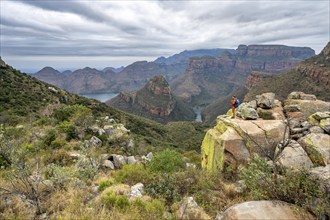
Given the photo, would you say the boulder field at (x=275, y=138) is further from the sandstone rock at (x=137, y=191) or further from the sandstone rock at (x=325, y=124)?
the sandstone rock at (x=137, y=191)

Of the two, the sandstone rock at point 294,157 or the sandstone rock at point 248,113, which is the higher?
Answer: the sandstone rock at point 248,113

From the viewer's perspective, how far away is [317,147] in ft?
30.3

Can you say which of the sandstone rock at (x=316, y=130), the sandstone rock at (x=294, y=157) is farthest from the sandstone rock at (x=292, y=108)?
the sandstone rock at (x=294, y=157)

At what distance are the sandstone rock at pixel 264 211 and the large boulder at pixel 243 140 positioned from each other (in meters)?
4.99

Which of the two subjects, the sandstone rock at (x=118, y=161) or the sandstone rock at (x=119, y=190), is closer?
the sandstone rock at (x=119, y=190)

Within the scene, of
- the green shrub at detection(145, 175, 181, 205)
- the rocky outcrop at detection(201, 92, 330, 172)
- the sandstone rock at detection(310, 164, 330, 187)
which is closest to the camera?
the sandstone rock at detection(310, 164, 330, 187)

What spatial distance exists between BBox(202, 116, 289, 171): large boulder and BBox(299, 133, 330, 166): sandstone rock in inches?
38.4

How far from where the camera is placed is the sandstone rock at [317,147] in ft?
28.6

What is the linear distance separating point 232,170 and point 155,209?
5.24 meters

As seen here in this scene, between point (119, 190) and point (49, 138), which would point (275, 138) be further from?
point (49, 138)

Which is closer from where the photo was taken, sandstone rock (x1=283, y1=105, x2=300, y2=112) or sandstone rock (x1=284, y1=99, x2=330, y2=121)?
sandstone rock (x1=284, y1=99, x2=330, y2=121)

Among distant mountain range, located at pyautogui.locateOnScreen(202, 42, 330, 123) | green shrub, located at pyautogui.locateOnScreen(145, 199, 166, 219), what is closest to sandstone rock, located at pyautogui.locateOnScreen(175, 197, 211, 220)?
green shrub, located at pyautogui.locateOnScreen(145, 199, 166, 219)

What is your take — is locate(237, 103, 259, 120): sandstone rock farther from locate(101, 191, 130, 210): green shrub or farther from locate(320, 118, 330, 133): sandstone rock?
locate(101, 191, 130, 210): green shrub

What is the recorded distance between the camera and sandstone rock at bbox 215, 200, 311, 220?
195 inches
